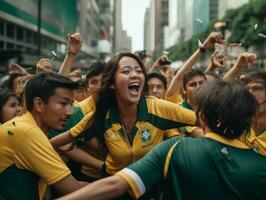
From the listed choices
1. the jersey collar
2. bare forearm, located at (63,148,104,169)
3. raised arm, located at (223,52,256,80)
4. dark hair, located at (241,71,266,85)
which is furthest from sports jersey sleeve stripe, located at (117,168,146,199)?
raised arm, located at (223,52,256,80)

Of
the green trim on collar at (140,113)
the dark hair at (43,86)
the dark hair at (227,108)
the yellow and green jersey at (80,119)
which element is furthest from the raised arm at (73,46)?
the dark hair at (227,108)

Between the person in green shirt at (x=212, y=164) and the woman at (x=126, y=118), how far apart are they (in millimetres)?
1154

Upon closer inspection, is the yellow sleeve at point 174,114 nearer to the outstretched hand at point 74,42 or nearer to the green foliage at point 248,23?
the outstretched hand at point 74,42

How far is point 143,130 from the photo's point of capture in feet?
12.1

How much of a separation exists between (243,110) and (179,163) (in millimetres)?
396

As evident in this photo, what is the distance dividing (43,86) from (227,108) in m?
1.36

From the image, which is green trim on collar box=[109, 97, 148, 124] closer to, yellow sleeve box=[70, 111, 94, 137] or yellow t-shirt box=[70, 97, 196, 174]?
yellow t-shirt box=[70, 97, 196, 174]

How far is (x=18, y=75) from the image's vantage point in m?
6.72

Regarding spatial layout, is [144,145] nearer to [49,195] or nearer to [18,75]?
[49,195]

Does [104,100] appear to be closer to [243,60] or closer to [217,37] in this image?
[217,37]

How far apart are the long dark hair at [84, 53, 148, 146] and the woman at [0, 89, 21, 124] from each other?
86 cm

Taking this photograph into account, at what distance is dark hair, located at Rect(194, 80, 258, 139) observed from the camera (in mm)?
2441

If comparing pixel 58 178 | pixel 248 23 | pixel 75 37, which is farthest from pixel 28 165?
pixel 248 23

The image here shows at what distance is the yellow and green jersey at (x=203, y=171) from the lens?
7.88ft
